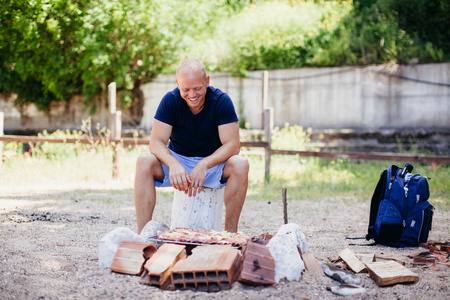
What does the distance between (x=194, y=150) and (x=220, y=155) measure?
1.11 ft

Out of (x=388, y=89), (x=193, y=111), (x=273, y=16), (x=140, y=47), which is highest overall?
(x=273, y=16)

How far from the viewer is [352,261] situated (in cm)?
330

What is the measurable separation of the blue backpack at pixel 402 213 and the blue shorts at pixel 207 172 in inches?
60.0

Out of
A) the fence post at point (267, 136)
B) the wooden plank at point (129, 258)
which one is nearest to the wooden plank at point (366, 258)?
the wooden plank at point (129, 258)

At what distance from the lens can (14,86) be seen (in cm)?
1349

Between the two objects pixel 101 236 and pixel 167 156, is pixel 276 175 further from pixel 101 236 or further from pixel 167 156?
pixel 167 156

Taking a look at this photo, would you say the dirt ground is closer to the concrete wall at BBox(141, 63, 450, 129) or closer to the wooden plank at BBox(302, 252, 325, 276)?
the wooden plank at BBox(302, 252, 325, 276)

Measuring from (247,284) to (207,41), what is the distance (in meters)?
10.6

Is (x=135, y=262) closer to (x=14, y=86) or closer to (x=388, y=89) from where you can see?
(x=388, y=89)

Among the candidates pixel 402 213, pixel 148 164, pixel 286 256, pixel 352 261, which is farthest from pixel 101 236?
pixel 402 213

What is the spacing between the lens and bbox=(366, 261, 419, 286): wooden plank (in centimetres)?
293

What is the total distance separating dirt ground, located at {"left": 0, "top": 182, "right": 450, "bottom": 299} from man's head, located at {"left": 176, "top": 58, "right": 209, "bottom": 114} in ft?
4.72

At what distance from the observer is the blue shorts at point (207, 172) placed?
3773 millimetres

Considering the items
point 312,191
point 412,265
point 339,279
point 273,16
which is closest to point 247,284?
point 339,279
